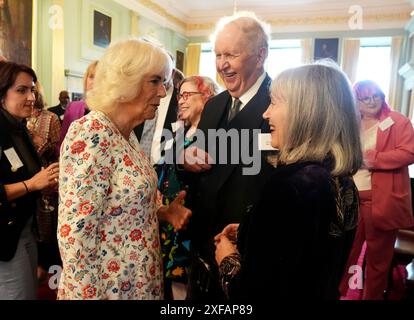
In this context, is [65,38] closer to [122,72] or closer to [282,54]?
[122,72]

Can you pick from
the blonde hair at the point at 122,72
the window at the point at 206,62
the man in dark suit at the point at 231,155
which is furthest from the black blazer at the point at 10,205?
the window at the point at 206,62

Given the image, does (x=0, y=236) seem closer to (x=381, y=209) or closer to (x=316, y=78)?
(x=316, y=78)

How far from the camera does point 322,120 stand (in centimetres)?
90

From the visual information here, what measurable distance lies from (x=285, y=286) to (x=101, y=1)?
6394 millimetres

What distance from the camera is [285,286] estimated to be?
0.86 meters

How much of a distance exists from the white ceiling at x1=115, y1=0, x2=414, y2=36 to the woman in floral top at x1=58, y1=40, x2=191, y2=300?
19.8 feet

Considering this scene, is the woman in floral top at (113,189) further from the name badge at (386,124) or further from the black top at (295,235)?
the name badge at (386,124)

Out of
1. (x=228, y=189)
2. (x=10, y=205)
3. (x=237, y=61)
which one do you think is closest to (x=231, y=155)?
(x=228, y=189)

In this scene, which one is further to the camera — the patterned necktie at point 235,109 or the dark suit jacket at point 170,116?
the dark suit jacket at point 170,116

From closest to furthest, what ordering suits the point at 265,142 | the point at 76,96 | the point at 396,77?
the point at 265,142
the point at 76,96
the point at 396,77

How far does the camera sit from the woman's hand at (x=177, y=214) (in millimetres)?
1370

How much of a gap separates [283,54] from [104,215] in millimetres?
8103

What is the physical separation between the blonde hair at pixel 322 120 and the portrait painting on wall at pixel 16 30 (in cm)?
447
